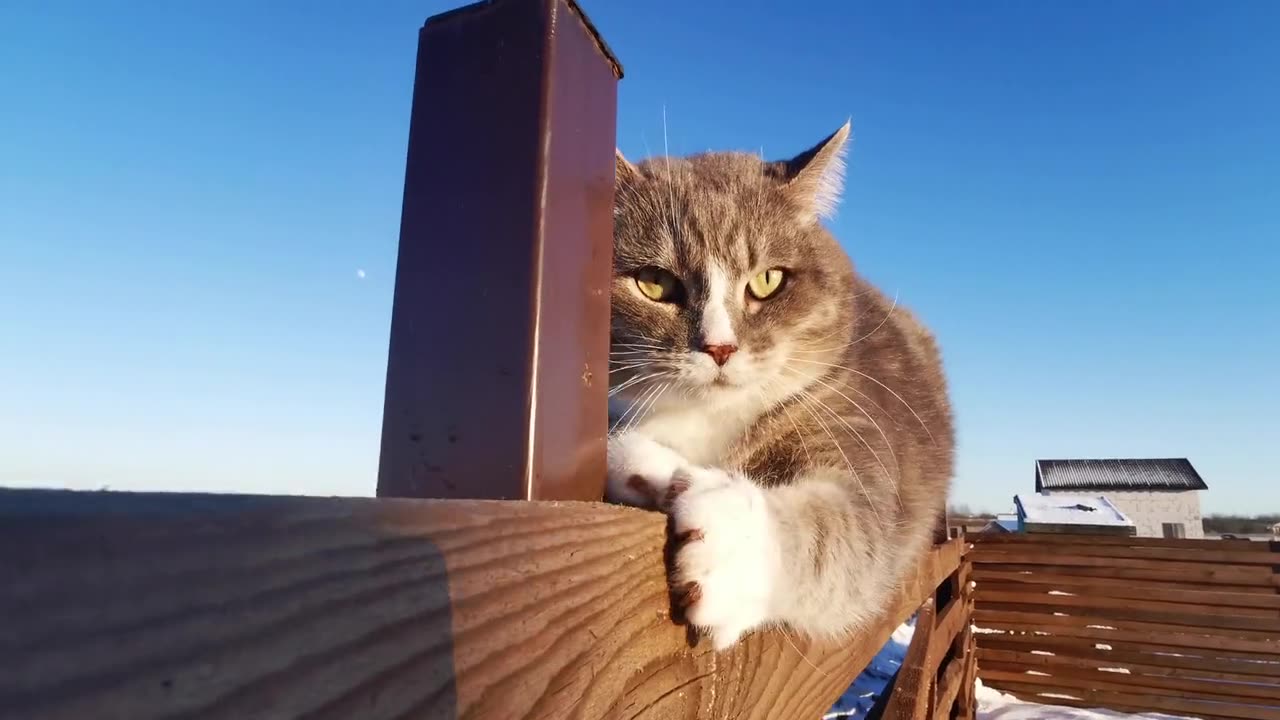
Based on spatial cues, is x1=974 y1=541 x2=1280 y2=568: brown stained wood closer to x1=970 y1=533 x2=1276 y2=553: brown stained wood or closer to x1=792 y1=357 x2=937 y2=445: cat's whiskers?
x1=970 y1=533 x2=1276 y2=553: brown stained wood

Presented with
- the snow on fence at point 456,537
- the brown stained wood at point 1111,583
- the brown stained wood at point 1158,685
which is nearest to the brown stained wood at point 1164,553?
the brown stained wood at point 1111,583

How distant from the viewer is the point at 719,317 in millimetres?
1928

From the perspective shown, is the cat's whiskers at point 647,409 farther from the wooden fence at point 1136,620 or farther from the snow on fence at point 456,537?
the wooden fence at point 1136,620

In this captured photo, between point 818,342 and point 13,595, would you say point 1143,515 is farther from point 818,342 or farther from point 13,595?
point 13,595

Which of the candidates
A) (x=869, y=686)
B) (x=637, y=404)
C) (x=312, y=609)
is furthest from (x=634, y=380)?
(x=869, y=686)

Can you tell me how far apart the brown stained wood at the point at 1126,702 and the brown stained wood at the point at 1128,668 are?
175 mm

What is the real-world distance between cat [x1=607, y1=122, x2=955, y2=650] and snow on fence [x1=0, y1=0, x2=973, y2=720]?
223mm

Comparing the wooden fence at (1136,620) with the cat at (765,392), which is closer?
the cat at (765,392)

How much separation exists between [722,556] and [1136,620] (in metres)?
7.39

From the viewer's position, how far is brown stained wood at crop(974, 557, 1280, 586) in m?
6.16

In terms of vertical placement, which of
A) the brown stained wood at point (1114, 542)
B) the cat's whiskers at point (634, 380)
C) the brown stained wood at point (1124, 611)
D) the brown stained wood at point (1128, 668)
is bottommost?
the brown stained wood at point (1128, 668)

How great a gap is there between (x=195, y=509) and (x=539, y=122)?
1.96 ft

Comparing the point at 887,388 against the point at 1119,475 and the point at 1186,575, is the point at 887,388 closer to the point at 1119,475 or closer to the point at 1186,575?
the point at 1186,575

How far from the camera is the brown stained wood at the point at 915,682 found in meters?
2.42
